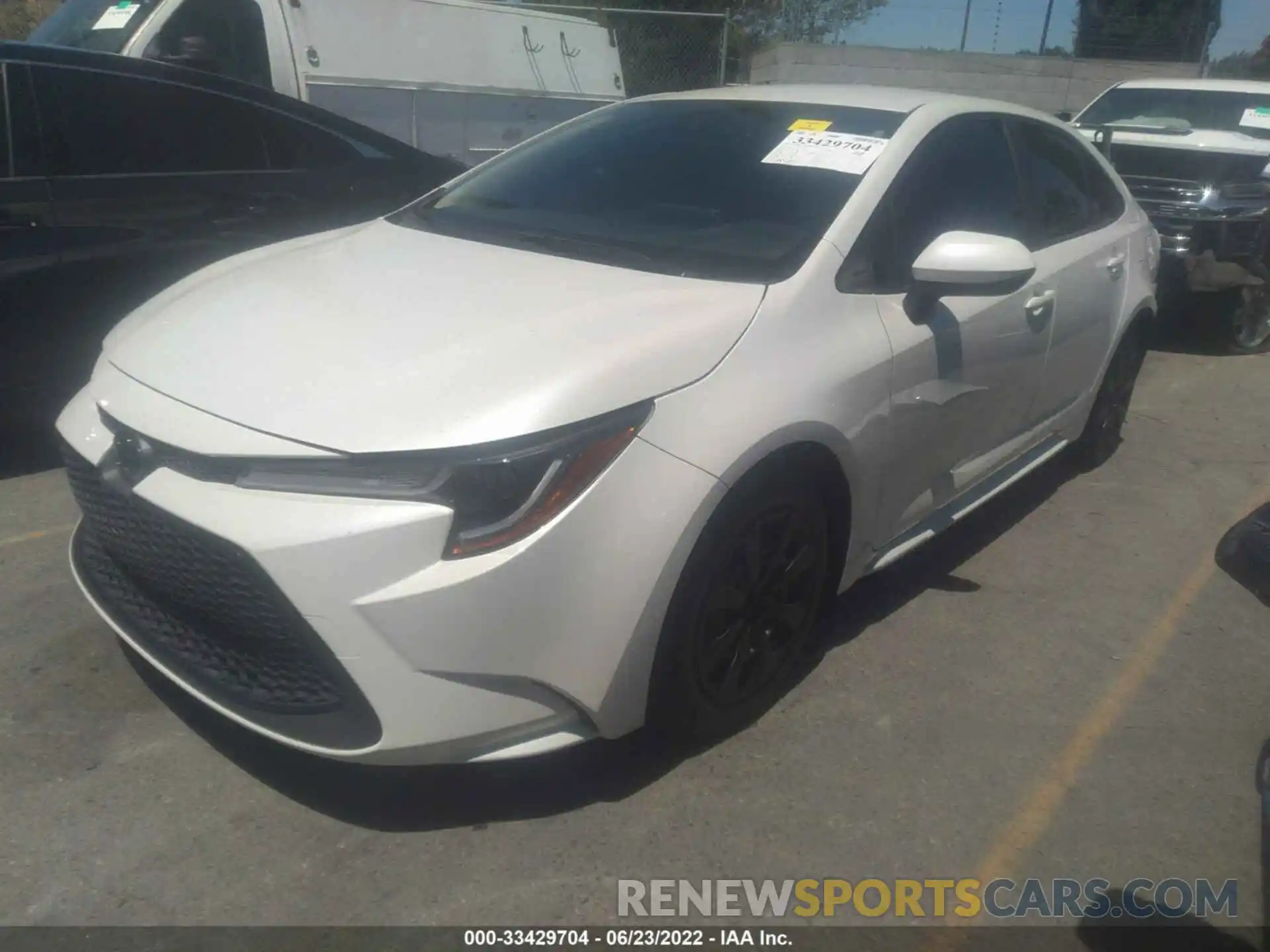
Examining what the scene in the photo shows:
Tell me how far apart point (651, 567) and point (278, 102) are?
3629 mm

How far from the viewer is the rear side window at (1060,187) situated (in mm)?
4039

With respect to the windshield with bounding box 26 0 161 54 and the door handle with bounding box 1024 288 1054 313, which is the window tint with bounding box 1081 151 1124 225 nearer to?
the door handle with bounding box 1024 288 1054 313

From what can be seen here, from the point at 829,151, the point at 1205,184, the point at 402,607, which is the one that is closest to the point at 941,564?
the point at 829,151

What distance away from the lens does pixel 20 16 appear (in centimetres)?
2252

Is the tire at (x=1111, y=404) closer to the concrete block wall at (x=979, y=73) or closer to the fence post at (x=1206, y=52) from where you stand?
the concrete block wall at (x=979, y=73)

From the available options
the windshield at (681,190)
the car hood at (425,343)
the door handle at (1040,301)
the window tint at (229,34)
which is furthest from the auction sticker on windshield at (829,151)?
the window tint at (229,34)

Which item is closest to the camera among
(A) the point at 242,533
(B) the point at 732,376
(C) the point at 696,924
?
(A) the point at 242,533

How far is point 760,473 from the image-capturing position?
8.73 ft

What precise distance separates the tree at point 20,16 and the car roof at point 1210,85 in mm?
19096

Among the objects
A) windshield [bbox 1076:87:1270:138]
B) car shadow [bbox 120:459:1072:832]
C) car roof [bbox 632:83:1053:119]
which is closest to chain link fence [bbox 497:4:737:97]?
windshield [bbox 1076:87:1270:138]

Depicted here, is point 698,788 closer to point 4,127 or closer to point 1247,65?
point 4,127

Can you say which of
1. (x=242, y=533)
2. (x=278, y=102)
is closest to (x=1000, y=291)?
(x=242, y=533)

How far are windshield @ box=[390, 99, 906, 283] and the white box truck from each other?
3.46 m

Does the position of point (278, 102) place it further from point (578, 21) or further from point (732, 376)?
point (578, 21)
